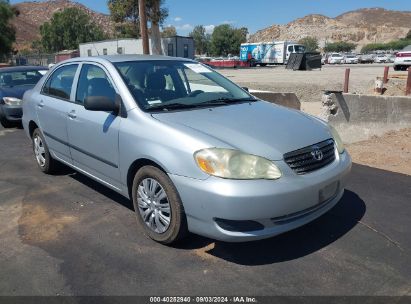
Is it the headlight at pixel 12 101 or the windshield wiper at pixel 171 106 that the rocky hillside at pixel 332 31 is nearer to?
the headlight at pixel 12 101

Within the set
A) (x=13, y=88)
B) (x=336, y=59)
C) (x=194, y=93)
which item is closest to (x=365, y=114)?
(x=194, y=93)

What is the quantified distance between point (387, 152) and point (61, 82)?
16.4 ft

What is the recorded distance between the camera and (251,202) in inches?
117

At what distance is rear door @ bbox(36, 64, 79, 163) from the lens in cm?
479

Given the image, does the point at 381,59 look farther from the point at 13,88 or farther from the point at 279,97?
the point at 13,88

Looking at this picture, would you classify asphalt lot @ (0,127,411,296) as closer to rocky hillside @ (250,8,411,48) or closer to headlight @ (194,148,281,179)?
headlight @ (194,148,281,179)

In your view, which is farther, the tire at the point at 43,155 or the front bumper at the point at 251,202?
the tire at the point at 43,155

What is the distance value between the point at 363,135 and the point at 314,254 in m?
4.75

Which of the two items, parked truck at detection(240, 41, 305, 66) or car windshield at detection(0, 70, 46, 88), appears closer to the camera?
car windshield at detection(0, 70, 46, 88)

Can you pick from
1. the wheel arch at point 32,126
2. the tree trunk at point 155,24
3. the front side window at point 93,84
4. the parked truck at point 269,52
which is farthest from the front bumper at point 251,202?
the parked truck at point 269,52

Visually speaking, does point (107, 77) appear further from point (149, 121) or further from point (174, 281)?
point (174, 281)

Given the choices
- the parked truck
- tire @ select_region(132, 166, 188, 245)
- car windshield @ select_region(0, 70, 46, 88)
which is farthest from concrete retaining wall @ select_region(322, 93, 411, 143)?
the parked truck

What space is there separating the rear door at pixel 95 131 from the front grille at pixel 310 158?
64.7 inches

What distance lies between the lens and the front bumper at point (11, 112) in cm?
933
